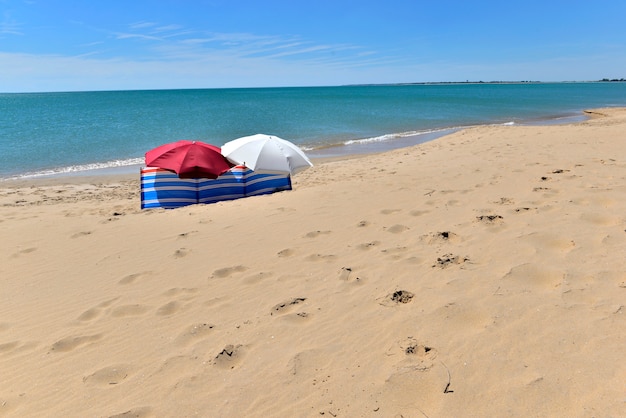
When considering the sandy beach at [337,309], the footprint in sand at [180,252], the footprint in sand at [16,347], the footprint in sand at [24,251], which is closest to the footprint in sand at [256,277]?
the sandy beach at [337,309]

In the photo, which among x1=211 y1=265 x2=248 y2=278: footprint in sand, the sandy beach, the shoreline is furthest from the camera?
the shoreline

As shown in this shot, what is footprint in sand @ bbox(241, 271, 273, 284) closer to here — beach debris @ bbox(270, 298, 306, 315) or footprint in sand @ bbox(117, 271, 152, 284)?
beach debris @ bbox(270, 298, 306, 315)

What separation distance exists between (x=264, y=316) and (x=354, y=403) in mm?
1275

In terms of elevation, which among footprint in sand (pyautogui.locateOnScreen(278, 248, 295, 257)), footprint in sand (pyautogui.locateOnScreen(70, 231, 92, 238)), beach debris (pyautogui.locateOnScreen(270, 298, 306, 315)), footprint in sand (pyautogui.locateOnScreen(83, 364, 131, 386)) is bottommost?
footprint in sand (pyautogui.locateOnScreen(83, 364, 131, 386))

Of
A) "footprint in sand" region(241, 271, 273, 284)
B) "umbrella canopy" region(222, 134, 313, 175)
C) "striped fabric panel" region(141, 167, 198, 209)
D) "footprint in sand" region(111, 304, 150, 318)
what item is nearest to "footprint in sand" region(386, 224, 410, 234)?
"footprint in sand" region(241, 271, 273, 284)

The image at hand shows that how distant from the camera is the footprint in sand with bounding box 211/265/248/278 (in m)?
4.26

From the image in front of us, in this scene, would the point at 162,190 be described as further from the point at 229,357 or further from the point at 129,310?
the point at 229,357

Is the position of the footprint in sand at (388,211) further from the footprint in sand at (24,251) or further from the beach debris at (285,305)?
the footprint in sand at (24,251)

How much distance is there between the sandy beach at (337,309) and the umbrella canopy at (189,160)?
154 cm

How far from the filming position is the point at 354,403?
2311mm

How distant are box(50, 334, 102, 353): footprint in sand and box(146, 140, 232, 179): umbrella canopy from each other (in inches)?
181

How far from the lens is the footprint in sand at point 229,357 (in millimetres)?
2801

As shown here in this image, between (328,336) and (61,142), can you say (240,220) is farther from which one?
(61,142)

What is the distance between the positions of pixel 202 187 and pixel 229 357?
548 cm
